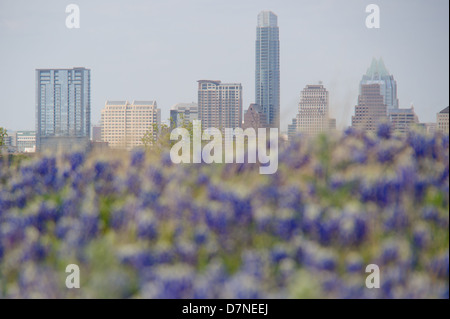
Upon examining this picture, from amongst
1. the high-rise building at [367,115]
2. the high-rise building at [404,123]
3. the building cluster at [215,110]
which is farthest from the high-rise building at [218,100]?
the high-rise building at [404,123]

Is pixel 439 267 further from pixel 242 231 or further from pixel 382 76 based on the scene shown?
pixel 382 76

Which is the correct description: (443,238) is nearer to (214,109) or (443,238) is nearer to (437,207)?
(437,207)

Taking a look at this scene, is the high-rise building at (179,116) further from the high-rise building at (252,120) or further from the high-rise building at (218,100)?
the high-rise building at (218,100)

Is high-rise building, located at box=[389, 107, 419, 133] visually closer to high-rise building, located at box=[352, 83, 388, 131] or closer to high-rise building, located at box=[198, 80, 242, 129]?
high-rise building, located at box=[352, 83, 388, 131]

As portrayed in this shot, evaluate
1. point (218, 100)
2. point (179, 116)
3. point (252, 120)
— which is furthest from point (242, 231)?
point (218, 100)

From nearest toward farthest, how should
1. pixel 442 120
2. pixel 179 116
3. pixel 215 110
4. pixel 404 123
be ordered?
pixel 442 120 → pixel 404 123 → pixel 179 116 → pixel 215 110

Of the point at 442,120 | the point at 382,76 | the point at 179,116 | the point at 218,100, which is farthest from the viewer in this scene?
the point at 218,100
